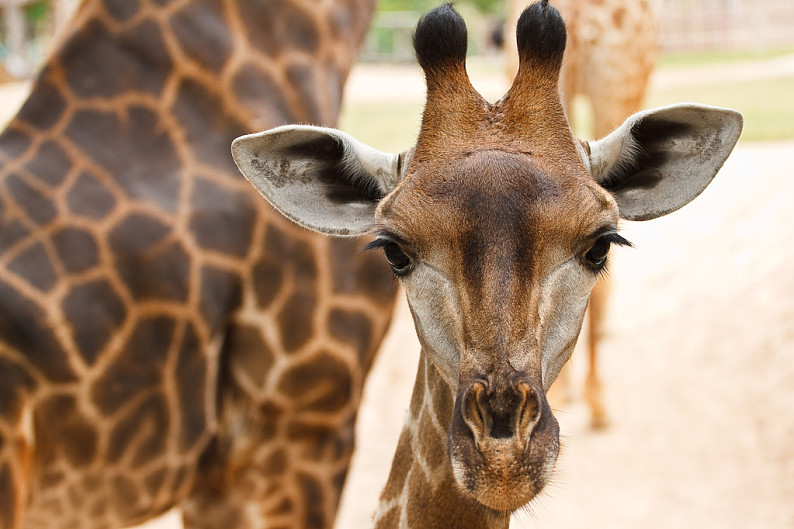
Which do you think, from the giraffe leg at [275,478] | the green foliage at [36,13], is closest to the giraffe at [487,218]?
the giraffe leg at [275,478]

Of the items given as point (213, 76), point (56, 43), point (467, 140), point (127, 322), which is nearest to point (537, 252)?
point (467, 140)

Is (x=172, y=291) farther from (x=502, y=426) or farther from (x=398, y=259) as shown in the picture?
(x=502, y=426)

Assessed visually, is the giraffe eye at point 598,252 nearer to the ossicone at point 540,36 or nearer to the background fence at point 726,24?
the ossicone at point 540,36

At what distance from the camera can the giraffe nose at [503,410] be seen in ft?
6.50

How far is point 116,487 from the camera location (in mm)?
3482

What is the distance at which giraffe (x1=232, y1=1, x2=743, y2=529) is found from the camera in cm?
204

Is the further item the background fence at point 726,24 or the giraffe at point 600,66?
the background fence at point 726,24

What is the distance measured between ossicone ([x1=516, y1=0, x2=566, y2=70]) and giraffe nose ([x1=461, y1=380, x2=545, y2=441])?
88 cm

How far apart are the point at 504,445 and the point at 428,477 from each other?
68cm

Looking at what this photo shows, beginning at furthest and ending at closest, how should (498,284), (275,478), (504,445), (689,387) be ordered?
(689,387), (275,478), (498,284), (504,445)

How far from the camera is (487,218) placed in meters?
2.15

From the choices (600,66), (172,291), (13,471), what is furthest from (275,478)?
(600,66)

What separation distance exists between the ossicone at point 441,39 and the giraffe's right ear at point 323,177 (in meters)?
0.29

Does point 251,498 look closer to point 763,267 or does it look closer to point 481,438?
point 481,438
